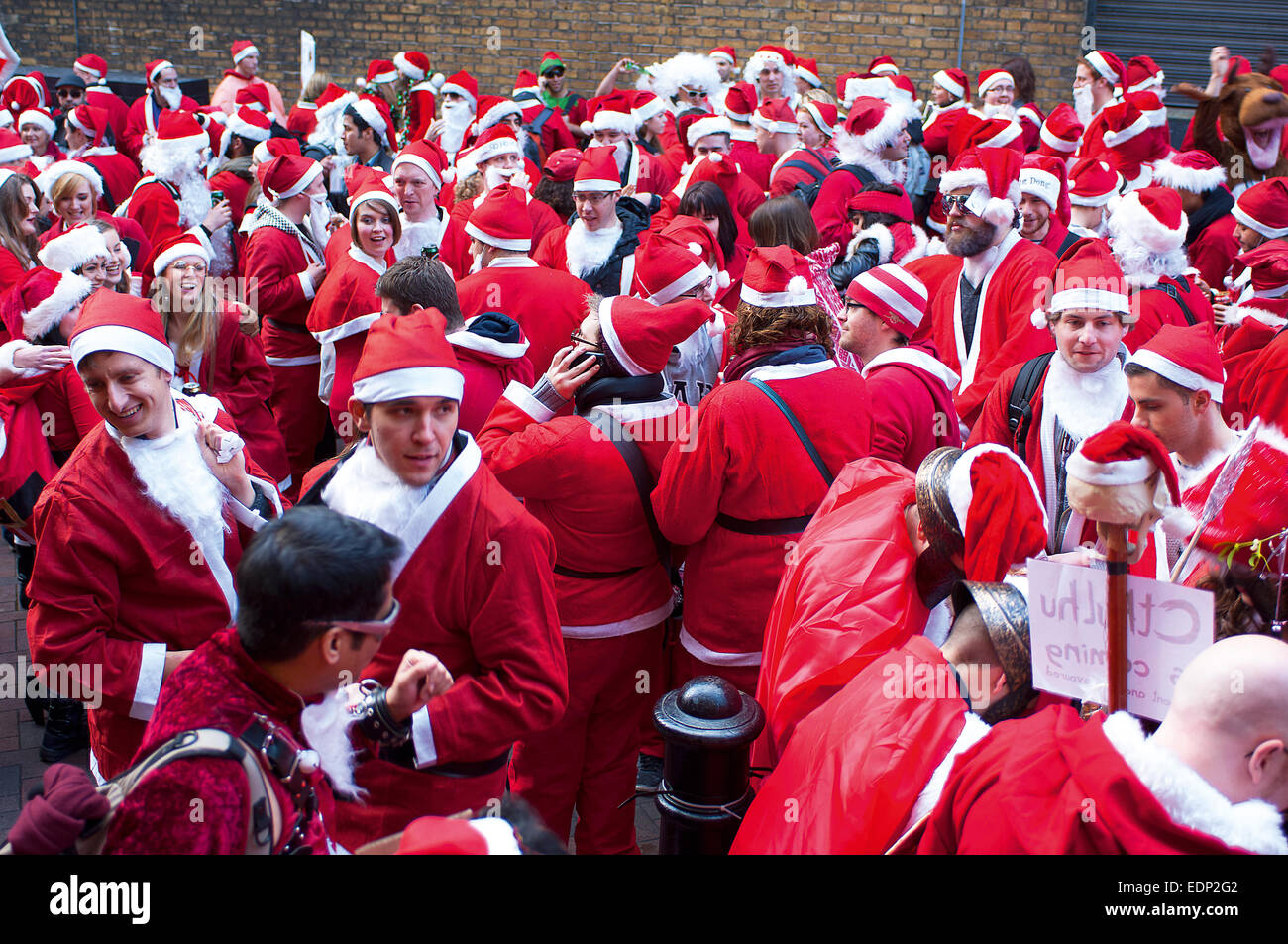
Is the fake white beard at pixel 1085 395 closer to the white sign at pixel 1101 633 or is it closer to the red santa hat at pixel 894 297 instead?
the red santa hat at pixel 894 297

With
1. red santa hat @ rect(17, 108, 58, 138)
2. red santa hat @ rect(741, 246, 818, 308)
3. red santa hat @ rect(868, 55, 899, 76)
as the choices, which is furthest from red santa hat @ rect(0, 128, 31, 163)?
red santa hat @ rect(868, 55, 899, 76)

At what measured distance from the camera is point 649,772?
15.9 ft

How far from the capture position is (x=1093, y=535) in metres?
3.67

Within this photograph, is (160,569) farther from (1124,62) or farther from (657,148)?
(1124,62)

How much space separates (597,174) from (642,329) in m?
3.45

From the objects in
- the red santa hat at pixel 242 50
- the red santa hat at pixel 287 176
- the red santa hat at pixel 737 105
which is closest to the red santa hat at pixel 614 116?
the red santa hat at pixel 737 105

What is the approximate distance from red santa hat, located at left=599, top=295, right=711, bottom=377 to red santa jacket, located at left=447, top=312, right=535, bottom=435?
91 cm

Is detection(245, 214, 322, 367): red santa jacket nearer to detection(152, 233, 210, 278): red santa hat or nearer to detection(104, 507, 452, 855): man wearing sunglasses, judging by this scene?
detection(152, 233, 210, 278): red santa hat

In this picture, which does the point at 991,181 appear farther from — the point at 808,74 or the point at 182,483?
the point at 808,74

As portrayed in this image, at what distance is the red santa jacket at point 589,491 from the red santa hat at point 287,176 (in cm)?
390

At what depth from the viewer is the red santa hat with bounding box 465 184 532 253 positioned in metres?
5.73

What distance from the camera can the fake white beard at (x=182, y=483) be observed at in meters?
2.92

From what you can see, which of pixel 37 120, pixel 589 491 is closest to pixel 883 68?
pixel 37 120

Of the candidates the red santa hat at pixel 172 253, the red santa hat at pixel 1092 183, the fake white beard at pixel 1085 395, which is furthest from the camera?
the red santa hat at pixel 1092 183
